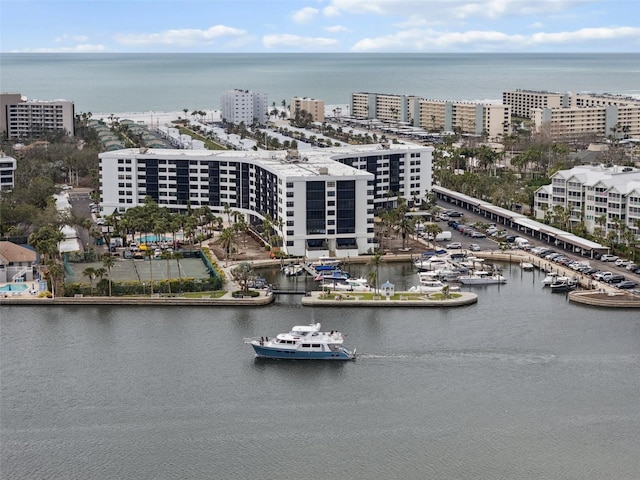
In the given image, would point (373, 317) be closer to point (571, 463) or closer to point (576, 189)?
point (571, 463)

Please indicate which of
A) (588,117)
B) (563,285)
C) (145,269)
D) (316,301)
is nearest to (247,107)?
(588,117)

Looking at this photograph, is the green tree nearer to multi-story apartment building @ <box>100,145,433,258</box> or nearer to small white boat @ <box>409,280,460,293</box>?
small white boat @ <box>409,280,460,293</box>

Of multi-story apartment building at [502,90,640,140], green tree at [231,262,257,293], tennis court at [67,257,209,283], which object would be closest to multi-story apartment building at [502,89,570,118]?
multi-story apartment building at [502,90,640,140]

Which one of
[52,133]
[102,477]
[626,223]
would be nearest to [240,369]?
[102,477]

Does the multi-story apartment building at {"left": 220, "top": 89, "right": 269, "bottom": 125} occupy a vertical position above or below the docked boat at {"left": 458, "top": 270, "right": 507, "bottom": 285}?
above

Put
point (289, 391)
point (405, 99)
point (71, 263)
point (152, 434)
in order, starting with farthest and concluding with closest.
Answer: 1. point (405, 99)
2. point (71, 263)
3. point (289, 391)
4. point (152, 434)

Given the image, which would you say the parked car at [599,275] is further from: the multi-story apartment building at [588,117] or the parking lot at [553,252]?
the multi-story apartment building at [588,117]

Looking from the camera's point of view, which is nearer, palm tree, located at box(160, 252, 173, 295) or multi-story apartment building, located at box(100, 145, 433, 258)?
palm tree, located at box(160, 252, 173, 295)

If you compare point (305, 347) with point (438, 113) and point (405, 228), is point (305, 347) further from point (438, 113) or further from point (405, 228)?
point (438, 113)
